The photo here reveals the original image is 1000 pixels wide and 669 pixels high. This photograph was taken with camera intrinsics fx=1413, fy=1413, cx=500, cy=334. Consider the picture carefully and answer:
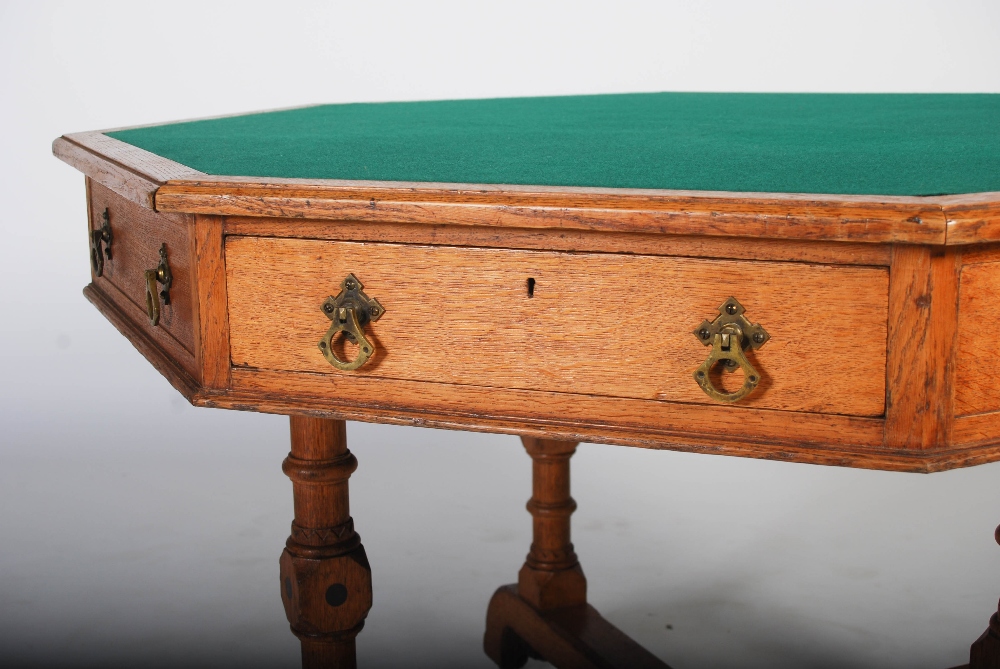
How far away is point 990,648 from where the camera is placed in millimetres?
2256

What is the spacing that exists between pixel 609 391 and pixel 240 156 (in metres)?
0.61

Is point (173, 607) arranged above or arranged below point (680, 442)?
below

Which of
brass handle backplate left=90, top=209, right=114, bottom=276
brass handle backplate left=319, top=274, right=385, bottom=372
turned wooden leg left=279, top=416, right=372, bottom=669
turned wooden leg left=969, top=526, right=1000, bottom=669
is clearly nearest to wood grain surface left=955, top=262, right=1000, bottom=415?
brass handle backplate left=319, top=274, right=385, bottom=372

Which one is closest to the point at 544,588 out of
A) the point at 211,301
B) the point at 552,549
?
the point at 552,549

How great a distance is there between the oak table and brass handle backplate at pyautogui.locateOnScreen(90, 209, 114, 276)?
8.2 inches

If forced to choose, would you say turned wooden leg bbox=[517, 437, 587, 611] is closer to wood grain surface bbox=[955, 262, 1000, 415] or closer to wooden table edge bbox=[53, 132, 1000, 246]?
wooden table edge bbox=[53, 132, 1000, 246]

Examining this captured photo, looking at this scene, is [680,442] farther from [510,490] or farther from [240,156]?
[510,490]

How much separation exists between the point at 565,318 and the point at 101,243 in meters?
0.91

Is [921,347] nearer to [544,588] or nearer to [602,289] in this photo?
[602,289]

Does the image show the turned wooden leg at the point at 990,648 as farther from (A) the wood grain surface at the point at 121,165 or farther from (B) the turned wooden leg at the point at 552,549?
(A) the wood grain surface at the point at 121,165

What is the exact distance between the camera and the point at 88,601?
115 inches

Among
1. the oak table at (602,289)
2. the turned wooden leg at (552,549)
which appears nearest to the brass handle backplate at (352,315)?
the oak table at (602,289)

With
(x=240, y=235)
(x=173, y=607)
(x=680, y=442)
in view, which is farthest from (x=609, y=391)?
(x=173, y=607)

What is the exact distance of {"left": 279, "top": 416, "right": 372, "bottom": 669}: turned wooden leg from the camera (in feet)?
6.13
